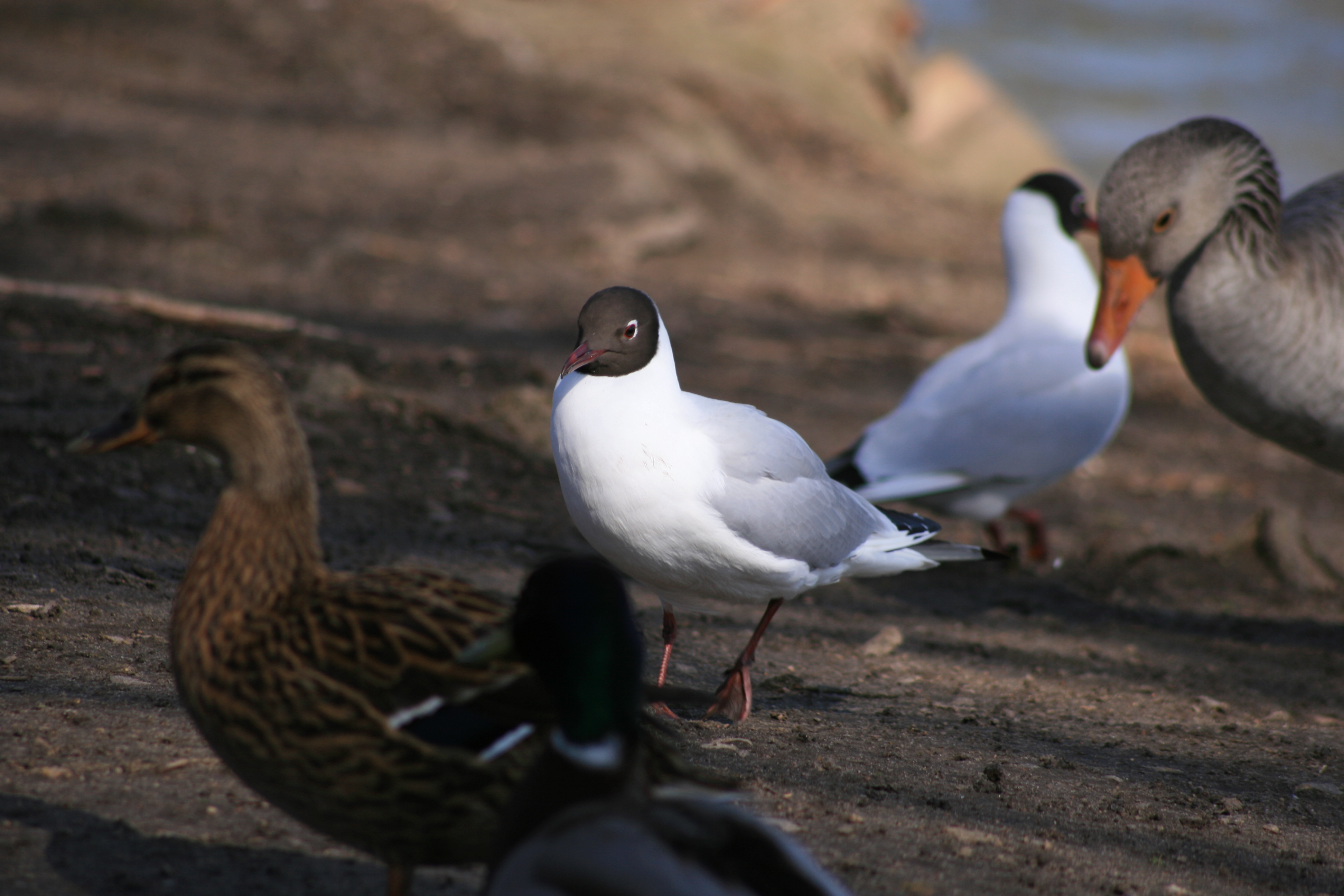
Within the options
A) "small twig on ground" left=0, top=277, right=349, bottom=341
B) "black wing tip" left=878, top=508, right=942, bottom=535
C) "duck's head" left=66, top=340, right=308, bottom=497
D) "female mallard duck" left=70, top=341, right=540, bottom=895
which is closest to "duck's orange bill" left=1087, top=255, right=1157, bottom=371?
"black wing tip" left=878, top=508, right=942, bottom=535

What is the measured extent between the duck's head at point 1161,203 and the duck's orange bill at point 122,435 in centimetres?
369

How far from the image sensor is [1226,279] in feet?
16.6

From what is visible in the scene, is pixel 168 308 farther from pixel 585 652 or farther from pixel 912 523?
pixel 585 652

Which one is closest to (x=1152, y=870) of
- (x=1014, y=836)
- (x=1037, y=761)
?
(x=1014, y=836)

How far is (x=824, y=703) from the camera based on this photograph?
4.22 meters

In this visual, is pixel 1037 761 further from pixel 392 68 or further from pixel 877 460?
pixel 392 68

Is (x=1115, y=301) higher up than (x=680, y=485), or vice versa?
(x=1115, y=301)

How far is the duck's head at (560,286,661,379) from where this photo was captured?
13.2ft

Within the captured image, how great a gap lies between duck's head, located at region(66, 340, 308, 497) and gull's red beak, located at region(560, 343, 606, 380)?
147 cm

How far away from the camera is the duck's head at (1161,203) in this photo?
492 cm

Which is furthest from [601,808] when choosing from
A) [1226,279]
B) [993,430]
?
[993,430]

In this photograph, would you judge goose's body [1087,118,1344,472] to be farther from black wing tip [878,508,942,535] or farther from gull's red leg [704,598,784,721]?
gull's red leg [704,598,784,721]

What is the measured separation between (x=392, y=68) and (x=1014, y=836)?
38.8ft

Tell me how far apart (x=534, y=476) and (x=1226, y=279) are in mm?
3336
